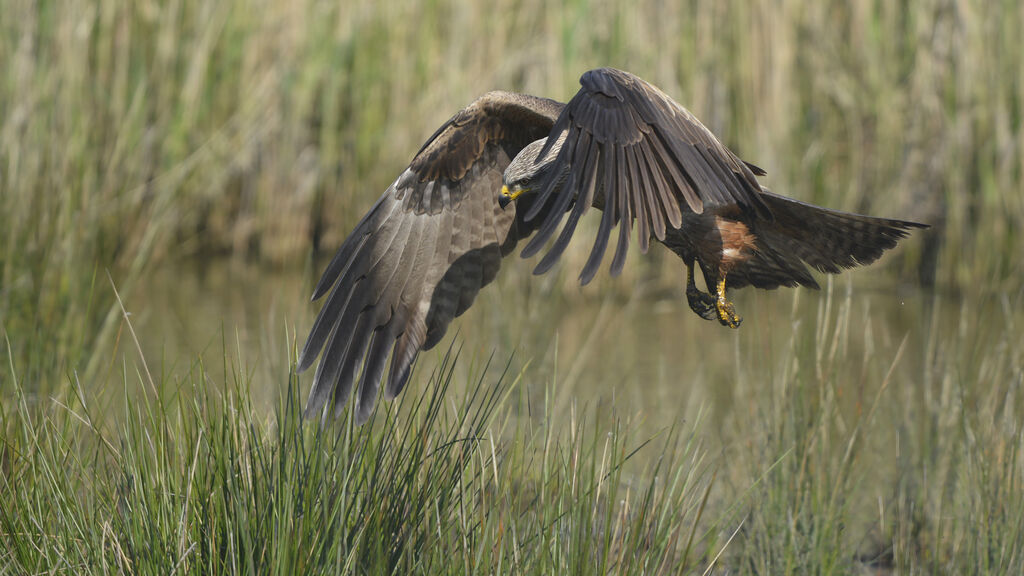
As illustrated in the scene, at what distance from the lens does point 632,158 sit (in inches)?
96.8

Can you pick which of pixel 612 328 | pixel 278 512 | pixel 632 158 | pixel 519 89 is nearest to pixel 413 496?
pixel 278 512

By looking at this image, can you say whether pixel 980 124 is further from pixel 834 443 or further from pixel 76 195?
pixel 76 195

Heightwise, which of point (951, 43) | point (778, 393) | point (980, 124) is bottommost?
point (778, 393)

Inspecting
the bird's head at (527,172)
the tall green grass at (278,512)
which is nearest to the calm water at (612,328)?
the bird's head at (527,172)

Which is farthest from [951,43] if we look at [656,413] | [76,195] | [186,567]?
[186,567]

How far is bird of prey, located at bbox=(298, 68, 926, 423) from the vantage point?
2518 millimetres

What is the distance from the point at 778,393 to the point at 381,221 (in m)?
1.27

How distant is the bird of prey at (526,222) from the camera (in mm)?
2518

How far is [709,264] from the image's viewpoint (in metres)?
3.31

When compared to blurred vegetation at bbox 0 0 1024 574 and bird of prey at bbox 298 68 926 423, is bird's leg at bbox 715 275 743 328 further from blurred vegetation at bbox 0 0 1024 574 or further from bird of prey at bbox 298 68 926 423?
blurred vegetation at bbox 0 0 1024 574

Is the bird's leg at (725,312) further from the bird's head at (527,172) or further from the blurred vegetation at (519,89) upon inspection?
the bird's head at (527,172)

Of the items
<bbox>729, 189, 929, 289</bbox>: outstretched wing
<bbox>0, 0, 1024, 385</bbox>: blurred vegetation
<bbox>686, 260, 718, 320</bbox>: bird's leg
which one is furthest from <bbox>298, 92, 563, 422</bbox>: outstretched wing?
<bbox>0, 0, 1024, 385</bbox>: blurred vegetation

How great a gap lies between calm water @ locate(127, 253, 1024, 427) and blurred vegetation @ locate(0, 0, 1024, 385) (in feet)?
0.83

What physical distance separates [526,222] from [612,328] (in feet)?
10.2
